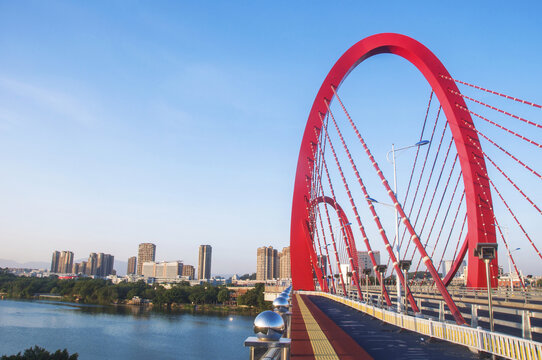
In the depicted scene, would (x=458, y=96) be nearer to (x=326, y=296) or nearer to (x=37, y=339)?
(x=326, y=296)

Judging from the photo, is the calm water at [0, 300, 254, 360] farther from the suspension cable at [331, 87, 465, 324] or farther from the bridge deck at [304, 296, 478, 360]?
the bridge deck at [304, 296, 478, 360]

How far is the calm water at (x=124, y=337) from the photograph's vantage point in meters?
42.8

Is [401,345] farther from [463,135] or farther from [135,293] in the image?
[135,293]

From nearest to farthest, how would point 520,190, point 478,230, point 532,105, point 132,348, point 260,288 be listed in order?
point 532,105 < point 520,190 < point 478,230 < point 132,348 < point 260,288

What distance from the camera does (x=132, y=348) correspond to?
44.6 meters

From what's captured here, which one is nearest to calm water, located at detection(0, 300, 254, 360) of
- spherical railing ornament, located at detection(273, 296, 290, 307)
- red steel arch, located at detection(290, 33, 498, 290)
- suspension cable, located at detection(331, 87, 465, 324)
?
red steel arch, located at detection(290, 33, 498, 290)

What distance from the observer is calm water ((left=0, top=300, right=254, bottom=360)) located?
42812 millimetres

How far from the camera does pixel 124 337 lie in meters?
51.4

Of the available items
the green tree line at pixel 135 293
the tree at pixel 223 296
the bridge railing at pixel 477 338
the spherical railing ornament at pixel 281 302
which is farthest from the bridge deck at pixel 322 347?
the tree at pixel 223 296

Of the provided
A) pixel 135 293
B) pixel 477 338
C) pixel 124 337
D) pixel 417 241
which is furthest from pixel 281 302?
pixel 135 293

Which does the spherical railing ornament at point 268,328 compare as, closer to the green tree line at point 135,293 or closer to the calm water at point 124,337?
the calm water at point 124,337

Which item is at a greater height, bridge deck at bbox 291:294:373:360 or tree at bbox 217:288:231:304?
bridge deck at bbox 291:294:373:360

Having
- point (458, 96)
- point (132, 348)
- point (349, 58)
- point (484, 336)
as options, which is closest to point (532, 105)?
point (458, 96)

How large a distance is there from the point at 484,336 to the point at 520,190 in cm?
1237
